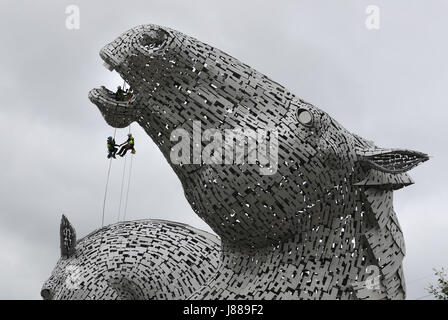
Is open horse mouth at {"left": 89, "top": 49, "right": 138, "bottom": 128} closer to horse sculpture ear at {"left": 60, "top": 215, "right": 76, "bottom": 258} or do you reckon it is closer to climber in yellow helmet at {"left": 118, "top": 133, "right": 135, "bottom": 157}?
climber in yellow helmet at {"left": 118, "top": 133, "right": 135, "bottom": 157}

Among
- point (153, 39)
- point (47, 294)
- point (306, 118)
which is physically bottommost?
point (47, 294)

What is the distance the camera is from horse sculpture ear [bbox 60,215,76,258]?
10.9 meters

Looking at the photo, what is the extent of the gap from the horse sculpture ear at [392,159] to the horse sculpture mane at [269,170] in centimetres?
1

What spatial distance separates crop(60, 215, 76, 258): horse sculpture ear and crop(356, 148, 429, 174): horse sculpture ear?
4784 mm

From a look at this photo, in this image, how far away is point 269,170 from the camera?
26.5 ft

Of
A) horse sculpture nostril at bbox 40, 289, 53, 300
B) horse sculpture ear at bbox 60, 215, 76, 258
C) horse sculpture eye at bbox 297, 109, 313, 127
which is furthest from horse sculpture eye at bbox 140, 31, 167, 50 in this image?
horse sculpture nostril at bbox 40, 289, 53, 300

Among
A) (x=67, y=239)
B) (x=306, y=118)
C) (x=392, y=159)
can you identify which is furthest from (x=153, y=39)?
(x=67, y=239)

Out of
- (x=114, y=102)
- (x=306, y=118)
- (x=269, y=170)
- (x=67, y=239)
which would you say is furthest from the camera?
(x=67, y=239)

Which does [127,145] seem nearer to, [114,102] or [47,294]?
[114,102]

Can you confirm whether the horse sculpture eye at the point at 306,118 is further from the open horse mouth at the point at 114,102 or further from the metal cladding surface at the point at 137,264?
the metal cladding surface at the point at 137,264

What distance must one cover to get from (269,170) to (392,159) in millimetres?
1428

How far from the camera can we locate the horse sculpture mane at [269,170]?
8.16 meters

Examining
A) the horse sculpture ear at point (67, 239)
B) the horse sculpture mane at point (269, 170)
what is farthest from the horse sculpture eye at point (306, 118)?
the horse sculpture ear at point (67, 239)
